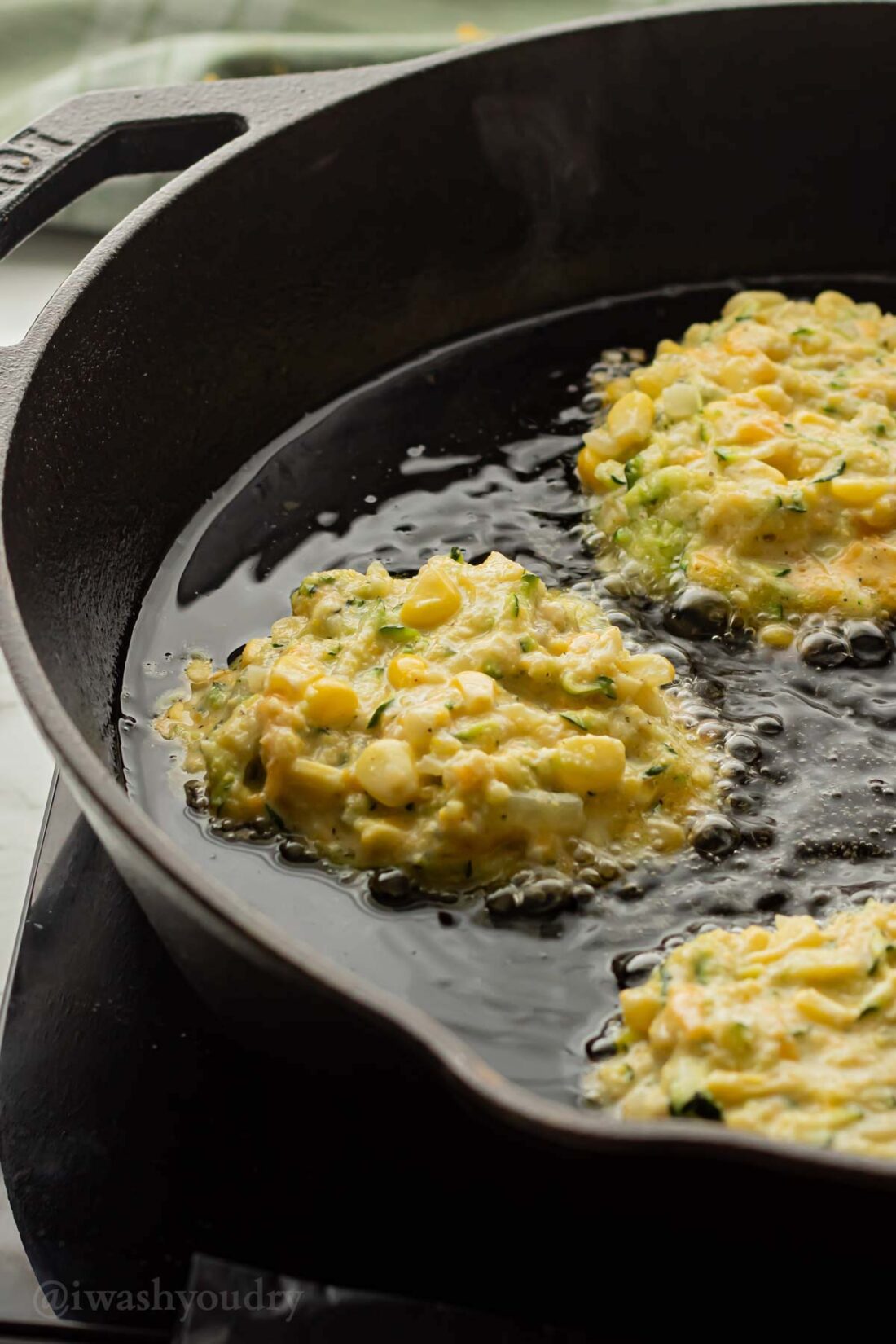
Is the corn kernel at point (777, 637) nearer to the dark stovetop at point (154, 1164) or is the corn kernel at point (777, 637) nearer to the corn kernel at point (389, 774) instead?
the corn kernel at point (389, 774)

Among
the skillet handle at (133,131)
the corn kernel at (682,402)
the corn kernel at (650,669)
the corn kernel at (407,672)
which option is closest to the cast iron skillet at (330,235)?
the skillet handle at (133,131)

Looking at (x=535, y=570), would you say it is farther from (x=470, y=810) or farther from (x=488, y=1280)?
(x=488, y=1280)

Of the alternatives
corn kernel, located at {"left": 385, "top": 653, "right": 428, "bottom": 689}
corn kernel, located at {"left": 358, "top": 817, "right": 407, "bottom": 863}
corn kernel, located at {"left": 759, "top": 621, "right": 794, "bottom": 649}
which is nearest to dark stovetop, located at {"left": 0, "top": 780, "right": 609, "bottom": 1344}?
corn kernel, located at {"left": 358, "top": 817, "right": 407, "bottom": 863}

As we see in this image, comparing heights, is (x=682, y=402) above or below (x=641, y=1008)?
above

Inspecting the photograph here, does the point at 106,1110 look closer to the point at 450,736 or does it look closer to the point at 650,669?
the point at 450,736

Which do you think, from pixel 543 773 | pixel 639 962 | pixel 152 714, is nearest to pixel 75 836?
pixel 152 714

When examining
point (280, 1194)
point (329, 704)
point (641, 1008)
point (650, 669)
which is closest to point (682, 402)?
point (650, 669)
